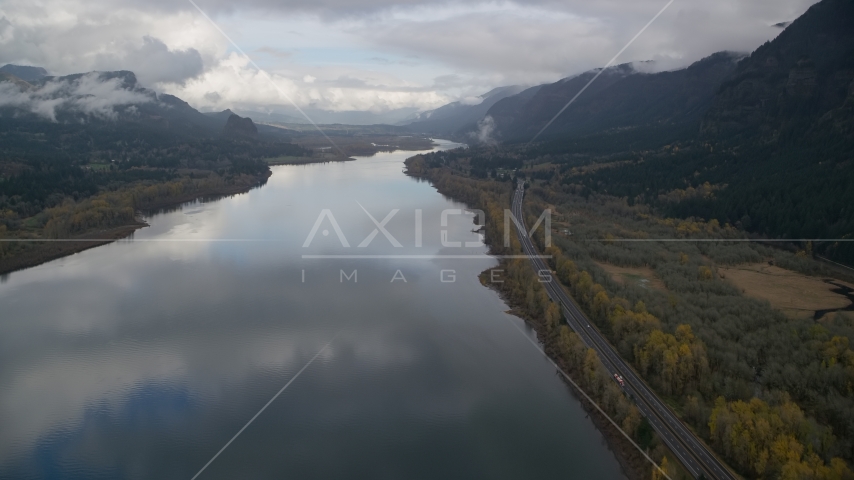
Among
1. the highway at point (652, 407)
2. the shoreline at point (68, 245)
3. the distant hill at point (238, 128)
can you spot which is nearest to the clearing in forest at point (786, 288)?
the highway at point (652, 407)

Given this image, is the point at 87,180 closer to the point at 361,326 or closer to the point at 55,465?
the point at 361,326

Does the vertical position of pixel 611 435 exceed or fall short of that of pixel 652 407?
it falls short

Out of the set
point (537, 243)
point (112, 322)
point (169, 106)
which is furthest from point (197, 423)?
point (169, 106)

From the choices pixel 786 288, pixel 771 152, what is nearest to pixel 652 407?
pixel 786 288

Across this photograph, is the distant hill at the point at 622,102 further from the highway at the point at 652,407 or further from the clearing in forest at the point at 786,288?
the highway at the point at 652,407

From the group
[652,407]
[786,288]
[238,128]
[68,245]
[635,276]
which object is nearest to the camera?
[652,407]

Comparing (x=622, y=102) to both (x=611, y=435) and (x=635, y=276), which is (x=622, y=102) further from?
(x=611, y=435)

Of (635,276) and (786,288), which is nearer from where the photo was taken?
(786,288)
